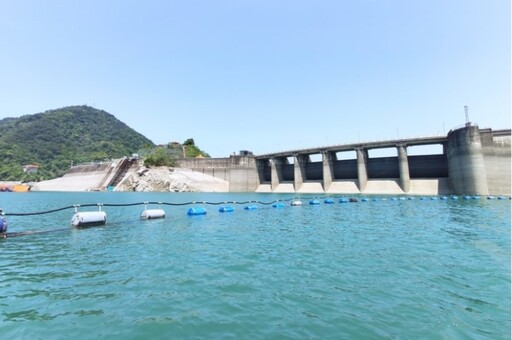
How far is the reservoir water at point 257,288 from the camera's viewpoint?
5219 millimetres

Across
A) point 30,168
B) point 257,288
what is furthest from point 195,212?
point 30,168

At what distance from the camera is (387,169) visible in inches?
2662

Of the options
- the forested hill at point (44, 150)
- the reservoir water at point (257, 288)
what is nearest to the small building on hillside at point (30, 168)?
the forested hill at point (44, 150)

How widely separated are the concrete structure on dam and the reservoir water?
44.1m

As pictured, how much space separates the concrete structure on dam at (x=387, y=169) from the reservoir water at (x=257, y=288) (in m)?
44.1

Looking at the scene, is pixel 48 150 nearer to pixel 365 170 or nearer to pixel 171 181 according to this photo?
pixel 171 181

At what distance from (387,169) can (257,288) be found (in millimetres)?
68426

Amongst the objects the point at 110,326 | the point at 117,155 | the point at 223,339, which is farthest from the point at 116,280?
the point at 117,155

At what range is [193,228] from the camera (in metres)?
18.2

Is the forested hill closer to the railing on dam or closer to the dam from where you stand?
the dam

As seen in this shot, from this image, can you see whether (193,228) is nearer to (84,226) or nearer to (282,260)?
(84,226)

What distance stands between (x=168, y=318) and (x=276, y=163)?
252ft

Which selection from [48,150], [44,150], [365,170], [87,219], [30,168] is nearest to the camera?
[87,219]

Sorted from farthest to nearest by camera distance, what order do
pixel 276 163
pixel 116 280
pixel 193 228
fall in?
pixel 276 163, pixel 193 228, pixel 116 280
